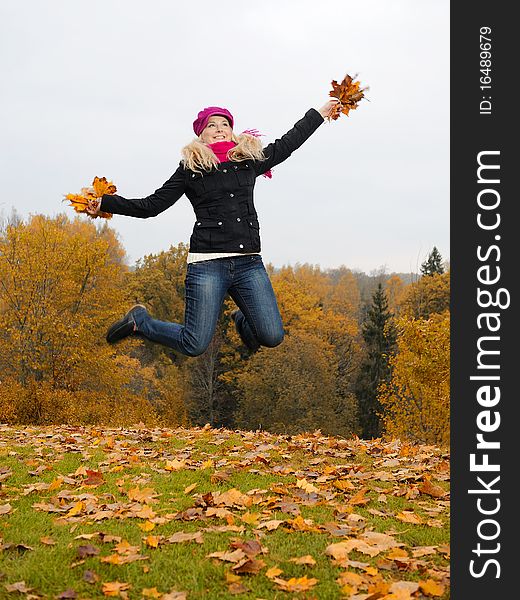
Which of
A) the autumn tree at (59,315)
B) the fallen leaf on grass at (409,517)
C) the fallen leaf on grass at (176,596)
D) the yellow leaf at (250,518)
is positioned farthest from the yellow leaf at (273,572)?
the autumn tree at (59,315)

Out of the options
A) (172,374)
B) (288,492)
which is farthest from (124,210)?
(172,374)

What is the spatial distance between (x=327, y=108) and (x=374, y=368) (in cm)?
3599

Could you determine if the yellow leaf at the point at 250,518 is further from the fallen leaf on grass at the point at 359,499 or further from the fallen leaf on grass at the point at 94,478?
the fallen leaf on grass at the point at 94,478

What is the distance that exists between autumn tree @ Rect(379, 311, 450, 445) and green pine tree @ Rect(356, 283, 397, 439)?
1040 centimetres

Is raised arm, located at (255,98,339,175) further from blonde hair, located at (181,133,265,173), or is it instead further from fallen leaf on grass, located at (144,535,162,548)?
fallen leaf on grass, located at (144,535,162,548)

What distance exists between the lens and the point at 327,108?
580cm

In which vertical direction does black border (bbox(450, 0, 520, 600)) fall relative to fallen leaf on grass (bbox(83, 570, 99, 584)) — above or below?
above

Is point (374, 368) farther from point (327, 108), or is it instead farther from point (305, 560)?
point (305, 560)

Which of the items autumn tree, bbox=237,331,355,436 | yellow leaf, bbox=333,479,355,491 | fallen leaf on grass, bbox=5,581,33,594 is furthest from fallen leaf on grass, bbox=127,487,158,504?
autumn tree, bbox=237,331,355,436

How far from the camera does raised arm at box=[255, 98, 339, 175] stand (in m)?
5.67

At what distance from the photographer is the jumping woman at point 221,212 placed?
18.0 feet

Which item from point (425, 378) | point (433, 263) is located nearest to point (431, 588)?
point (425, 378)

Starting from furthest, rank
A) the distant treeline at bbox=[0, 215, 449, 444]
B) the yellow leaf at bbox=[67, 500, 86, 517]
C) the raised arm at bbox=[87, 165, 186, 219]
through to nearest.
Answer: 1. the distant treeline at bbox=[0, 215, 449, 444]
2. the raised arm at bbox=[87, 165, 186, 219]
3. the yellow leaf at bbox=[67, 500, 86, 517]

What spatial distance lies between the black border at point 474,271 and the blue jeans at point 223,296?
223cm
